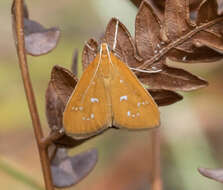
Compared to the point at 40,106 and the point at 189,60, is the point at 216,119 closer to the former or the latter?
the point at 40,106

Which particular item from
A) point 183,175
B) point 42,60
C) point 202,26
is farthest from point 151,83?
point 42,60

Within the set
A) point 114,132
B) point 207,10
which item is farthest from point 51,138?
point 114,132

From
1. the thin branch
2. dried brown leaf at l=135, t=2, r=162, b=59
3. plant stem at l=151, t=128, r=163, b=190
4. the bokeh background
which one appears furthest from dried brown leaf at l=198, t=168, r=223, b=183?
the bokeh background

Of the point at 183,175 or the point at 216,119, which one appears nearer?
the point at 183,175

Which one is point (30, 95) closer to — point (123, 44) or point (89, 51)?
point (89, 51)

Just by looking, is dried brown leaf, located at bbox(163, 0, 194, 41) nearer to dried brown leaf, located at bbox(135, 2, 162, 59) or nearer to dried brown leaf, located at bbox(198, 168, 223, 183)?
dried brown leaf, located at bbox(135, 2, 162, 59)

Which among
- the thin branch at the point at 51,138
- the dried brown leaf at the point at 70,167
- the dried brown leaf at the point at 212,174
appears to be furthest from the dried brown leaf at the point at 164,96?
the dried brown leaf at the point at 70,167
